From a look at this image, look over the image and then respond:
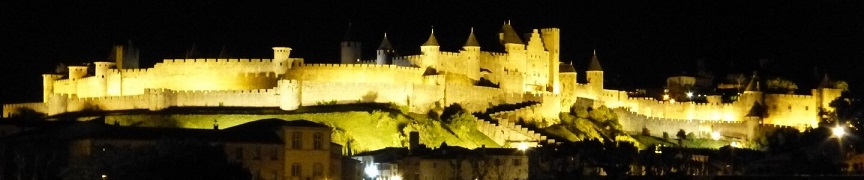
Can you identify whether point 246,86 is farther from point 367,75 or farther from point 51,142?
point 51,142

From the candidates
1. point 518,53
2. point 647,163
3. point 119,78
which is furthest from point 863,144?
point 119,78

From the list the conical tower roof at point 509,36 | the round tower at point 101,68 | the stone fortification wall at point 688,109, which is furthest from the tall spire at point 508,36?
the round tower at point 101,68

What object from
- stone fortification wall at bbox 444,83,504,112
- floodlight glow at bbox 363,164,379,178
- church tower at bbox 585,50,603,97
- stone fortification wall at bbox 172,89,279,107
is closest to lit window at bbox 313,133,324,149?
floodlight glow at bbox 363,164,379,178

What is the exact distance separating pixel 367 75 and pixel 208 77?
8.49 meters

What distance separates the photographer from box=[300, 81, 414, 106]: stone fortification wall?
335 feet

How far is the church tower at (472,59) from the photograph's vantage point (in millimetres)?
109500

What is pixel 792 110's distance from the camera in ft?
391

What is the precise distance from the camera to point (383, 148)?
311ft

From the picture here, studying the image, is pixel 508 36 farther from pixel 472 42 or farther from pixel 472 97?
pixel 472 97

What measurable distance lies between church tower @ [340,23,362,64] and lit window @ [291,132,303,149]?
114 feet

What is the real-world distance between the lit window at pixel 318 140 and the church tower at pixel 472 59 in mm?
30545

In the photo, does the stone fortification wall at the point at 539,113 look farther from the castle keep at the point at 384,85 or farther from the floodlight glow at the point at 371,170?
the floodlight glow at the point at 371,170

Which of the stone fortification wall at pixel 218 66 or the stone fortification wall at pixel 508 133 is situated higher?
the stone fortification wall at pixel 218 66

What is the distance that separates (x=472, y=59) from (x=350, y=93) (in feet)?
32.0
